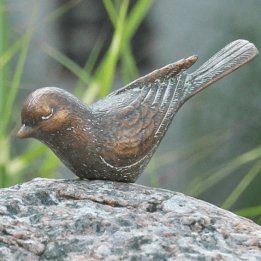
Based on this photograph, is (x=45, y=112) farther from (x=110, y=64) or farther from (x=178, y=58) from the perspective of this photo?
(x=178, y=58)

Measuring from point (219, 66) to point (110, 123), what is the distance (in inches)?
11.2

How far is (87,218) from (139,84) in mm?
376

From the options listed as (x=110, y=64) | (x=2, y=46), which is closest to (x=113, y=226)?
(x=110, y=64)

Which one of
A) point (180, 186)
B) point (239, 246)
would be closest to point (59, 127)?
point (239, 246)

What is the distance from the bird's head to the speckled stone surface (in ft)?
0.32

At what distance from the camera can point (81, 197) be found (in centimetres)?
151

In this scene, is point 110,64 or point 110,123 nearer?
point 110,123

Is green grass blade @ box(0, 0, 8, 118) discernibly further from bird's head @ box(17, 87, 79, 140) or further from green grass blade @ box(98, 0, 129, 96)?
bird's head @ box(17, 87, 79, 140)

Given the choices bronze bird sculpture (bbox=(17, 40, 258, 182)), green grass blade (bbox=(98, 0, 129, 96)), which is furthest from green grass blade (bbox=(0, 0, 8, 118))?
bronze bird sculpture (bbox=(17, 40, 258, 182))

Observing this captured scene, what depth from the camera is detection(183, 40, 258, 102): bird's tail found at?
5.72 ft

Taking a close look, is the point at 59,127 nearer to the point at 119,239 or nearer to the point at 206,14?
the point at 119,239

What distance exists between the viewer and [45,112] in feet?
5.14

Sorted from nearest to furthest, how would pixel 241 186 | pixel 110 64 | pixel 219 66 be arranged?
pixel 219 66 → pixel 110 64 → pixel 241 186

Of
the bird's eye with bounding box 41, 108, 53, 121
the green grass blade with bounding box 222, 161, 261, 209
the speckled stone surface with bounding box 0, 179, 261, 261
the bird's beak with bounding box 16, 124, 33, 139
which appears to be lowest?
the green grass blade with bounding box 222, 161, 261, 209
